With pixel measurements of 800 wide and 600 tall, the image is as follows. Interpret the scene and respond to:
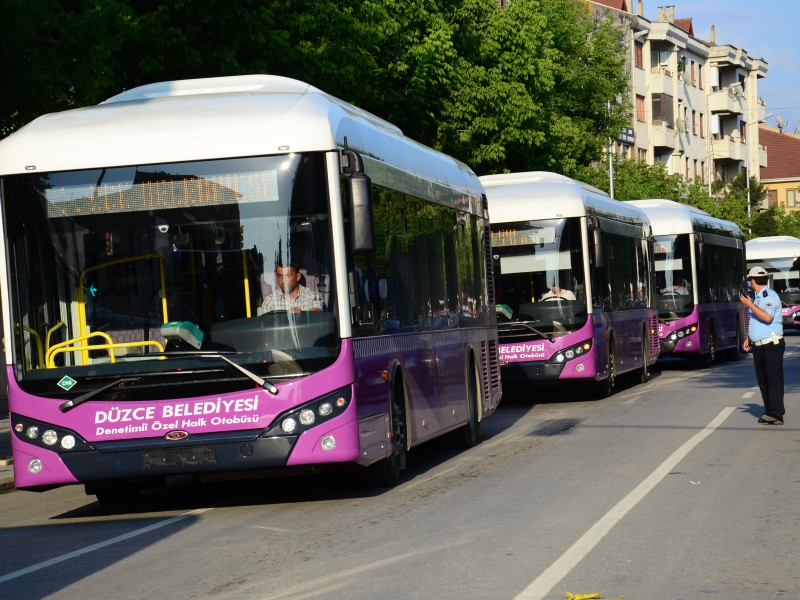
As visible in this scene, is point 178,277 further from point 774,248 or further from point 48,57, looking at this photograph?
point 774,248

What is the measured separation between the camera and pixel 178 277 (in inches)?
452

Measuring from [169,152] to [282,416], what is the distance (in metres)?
2.05

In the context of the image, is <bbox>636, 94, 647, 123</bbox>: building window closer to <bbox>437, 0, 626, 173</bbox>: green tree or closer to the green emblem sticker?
<bbox>437, 0, 626, 173</bbox>: green tree

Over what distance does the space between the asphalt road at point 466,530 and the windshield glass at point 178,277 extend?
1149 mm

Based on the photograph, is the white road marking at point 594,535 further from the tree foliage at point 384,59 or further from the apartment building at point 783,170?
the apartment building at point 783,170

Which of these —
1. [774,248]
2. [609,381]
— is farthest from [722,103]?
[609,381]

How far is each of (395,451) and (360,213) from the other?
2.40 metres

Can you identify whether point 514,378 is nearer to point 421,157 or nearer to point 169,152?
point 421,157

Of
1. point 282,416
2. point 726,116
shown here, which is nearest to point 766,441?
point 282,416

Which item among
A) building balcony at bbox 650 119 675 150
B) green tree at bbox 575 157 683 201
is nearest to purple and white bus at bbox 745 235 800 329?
green tree at bbox 575 157 683 201

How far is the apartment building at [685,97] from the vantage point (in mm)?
84250

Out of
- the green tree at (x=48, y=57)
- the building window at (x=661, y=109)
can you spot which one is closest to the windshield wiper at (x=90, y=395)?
the green tree at (x=48, y=57)

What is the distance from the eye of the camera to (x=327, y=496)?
41.6ft

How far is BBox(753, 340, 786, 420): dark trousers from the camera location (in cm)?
1789
